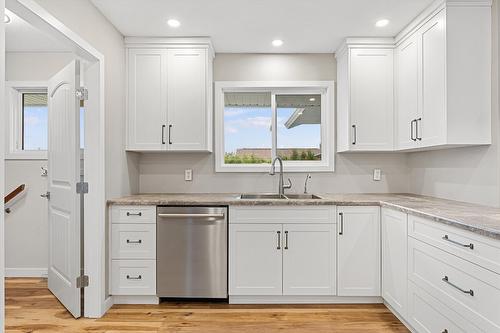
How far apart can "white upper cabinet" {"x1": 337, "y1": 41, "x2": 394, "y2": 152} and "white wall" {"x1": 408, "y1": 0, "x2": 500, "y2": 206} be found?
1.39 feet

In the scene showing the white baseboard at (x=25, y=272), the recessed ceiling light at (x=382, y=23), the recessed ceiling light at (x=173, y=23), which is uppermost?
the recessed ceiling light at (x=382, y=23)

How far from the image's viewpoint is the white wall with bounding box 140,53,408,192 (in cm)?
344

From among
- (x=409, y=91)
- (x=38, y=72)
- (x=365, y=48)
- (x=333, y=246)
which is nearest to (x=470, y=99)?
(x=409, y=91)

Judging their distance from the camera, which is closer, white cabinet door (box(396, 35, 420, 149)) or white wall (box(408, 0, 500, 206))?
white wall (box(408, 0, 500, 206))

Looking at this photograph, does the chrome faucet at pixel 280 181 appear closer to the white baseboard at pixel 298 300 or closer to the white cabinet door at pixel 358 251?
the white cabinet door at pixel 358 251

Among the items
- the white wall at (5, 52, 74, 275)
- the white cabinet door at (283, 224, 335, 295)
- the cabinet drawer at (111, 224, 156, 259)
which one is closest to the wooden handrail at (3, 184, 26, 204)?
the white wall at (5, 52, 74, 275)

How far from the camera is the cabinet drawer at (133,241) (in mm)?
2721

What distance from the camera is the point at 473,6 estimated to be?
2.33 metres

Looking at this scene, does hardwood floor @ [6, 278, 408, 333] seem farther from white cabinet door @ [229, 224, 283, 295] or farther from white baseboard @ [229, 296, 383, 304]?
white cabinet door @ [229, 224, 283, 295]

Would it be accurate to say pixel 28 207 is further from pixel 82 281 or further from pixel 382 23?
pixel 382 23

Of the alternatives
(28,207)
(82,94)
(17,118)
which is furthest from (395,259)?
(17,118)

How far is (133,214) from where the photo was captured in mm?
2719

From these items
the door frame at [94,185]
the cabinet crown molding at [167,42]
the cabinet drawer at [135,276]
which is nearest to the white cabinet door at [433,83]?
→ the cabinet crown molding at [167,42]

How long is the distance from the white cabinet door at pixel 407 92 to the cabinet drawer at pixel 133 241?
237cm
